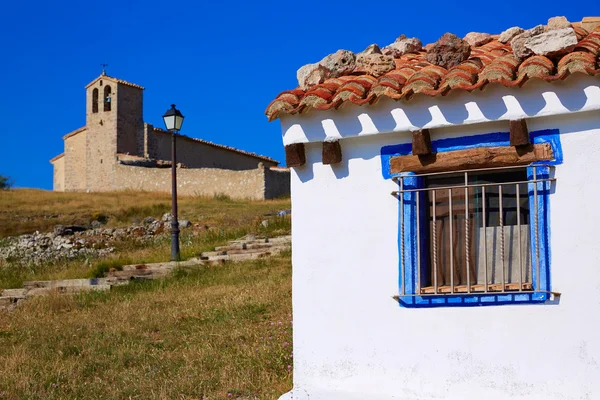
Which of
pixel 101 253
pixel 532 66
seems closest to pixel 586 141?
pixel 532 66

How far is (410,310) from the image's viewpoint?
17.7ft

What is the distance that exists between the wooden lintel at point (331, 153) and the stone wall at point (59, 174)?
45.1 meters

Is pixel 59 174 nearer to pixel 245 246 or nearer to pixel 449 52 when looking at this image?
pixel 245 246

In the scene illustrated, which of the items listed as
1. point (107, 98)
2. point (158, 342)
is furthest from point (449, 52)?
point (107, 98)

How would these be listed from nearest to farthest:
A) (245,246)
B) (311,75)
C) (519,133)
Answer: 1. (519,133)
2. (311,75)
3. (245,246)

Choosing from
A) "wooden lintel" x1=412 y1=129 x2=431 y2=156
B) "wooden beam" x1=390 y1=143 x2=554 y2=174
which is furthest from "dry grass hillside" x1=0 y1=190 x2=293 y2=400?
"wooden lintel" x1=412 y1=129 x2=431 y2=156

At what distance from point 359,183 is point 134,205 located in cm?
2452

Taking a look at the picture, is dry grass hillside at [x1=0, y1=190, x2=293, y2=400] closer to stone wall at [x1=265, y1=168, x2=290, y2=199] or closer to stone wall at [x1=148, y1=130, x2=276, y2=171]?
stone wall at [x1=265, y1=168, x2=290, y2=199]

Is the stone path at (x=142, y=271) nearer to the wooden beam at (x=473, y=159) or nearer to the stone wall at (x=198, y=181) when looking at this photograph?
the wooden beam at (x=473, y=159)

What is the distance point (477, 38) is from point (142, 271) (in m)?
9.15

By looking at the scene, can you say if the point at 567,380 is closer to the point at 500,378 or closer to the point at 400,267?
the point at 500,378

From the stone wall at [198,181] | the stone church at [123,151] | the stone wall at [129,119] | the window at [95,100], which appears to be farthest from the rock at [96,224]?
the window at [95,100]

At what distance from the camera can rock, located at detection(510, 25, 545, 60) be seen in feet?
17.5

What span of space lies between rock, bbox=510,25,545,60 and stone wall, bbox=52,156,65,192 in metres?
45.9
